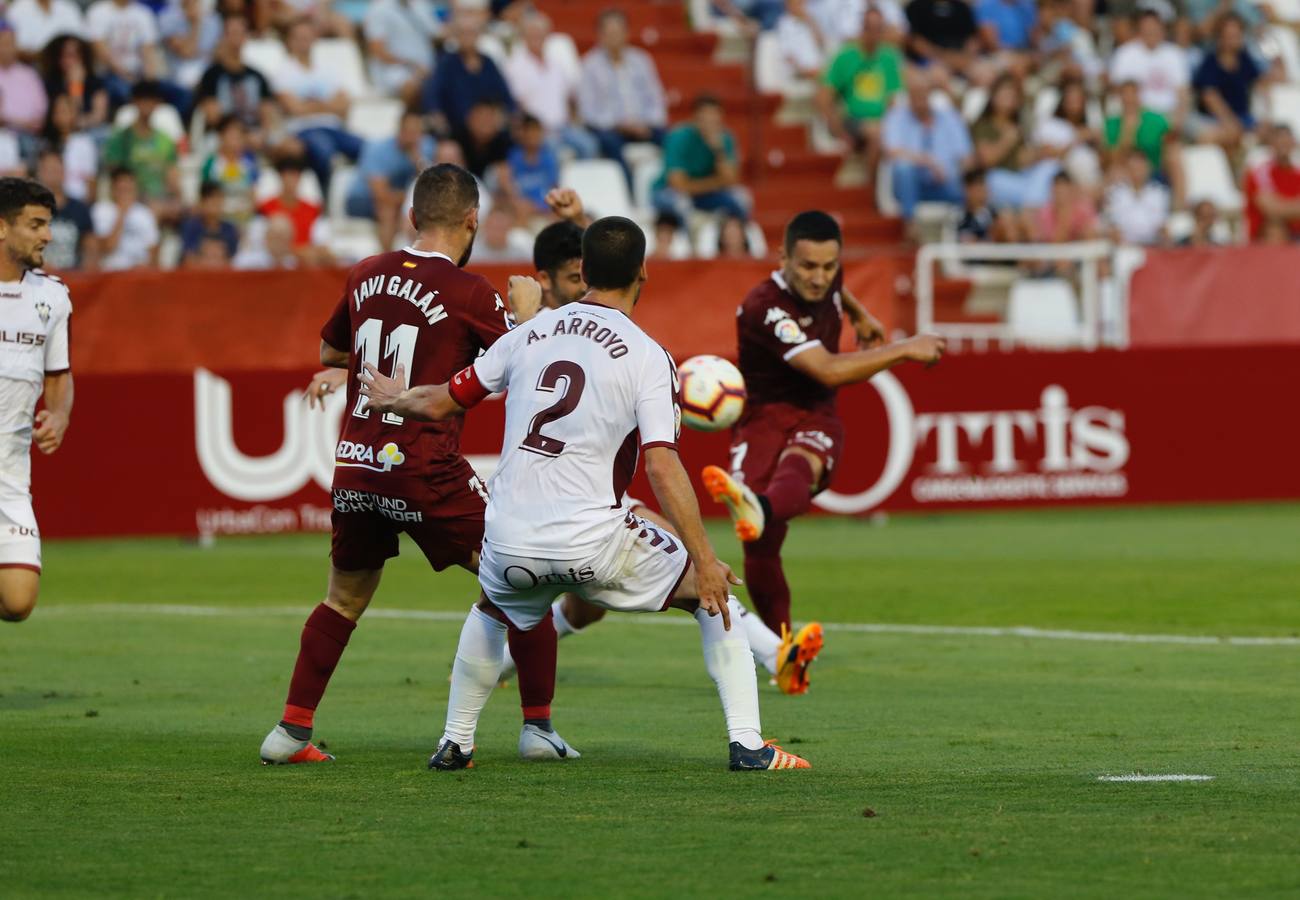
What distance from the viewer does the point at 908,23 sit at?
26953 millimetres

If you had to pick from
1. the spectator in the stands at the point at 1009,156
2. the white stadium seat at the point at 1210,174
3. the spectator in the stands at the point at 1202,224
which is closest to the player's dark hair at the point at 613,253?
the spectator in the stands at the point at 1202,224

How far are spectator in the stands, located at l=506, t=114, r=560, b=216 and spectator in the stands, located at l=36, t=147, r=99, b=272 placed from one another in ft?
→ 14.2

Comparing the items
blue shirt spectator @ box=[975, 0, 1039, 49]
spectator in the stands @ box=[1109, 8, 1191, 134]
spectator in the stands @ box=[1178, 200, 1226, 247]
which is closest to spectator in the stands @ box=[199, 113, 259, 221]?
spectator in the stands @ box=[1178, 200, 1226, 247]

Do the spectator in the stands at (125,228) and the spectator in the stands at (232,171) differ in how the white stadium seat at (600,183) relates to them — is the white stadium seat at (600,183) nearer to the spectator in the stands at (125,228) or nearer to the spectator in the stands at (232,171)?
the spectator in the stands at (232,171)

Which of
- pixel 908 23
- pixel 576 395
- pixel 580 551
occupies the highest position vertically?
pixel 908 23

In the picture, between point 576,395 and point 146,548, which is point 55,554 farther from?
point 576,395

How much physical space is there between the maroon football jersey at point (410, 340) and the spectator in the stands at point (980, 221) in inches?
598

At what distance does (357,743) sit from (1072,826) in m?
3.33

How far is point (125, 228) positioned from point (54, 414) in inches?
443

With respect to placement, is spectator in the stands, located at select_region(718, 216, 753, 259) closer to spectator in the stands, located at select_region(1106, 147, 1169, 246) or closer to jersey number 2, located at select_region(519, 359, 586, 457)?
spectator in the stands, located at select_region(1106, 147, 1169, 246)

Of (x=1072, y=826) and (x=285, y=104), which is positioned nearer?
A: (x=1072, y=826)

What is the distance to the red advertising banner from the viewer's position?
18.3 metres

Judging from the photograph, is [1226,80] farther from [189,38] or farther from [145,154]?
[145,154]

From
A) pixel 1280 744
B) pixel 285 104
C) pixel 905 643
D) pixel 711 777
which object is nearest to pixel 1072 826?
pixel 711 777
